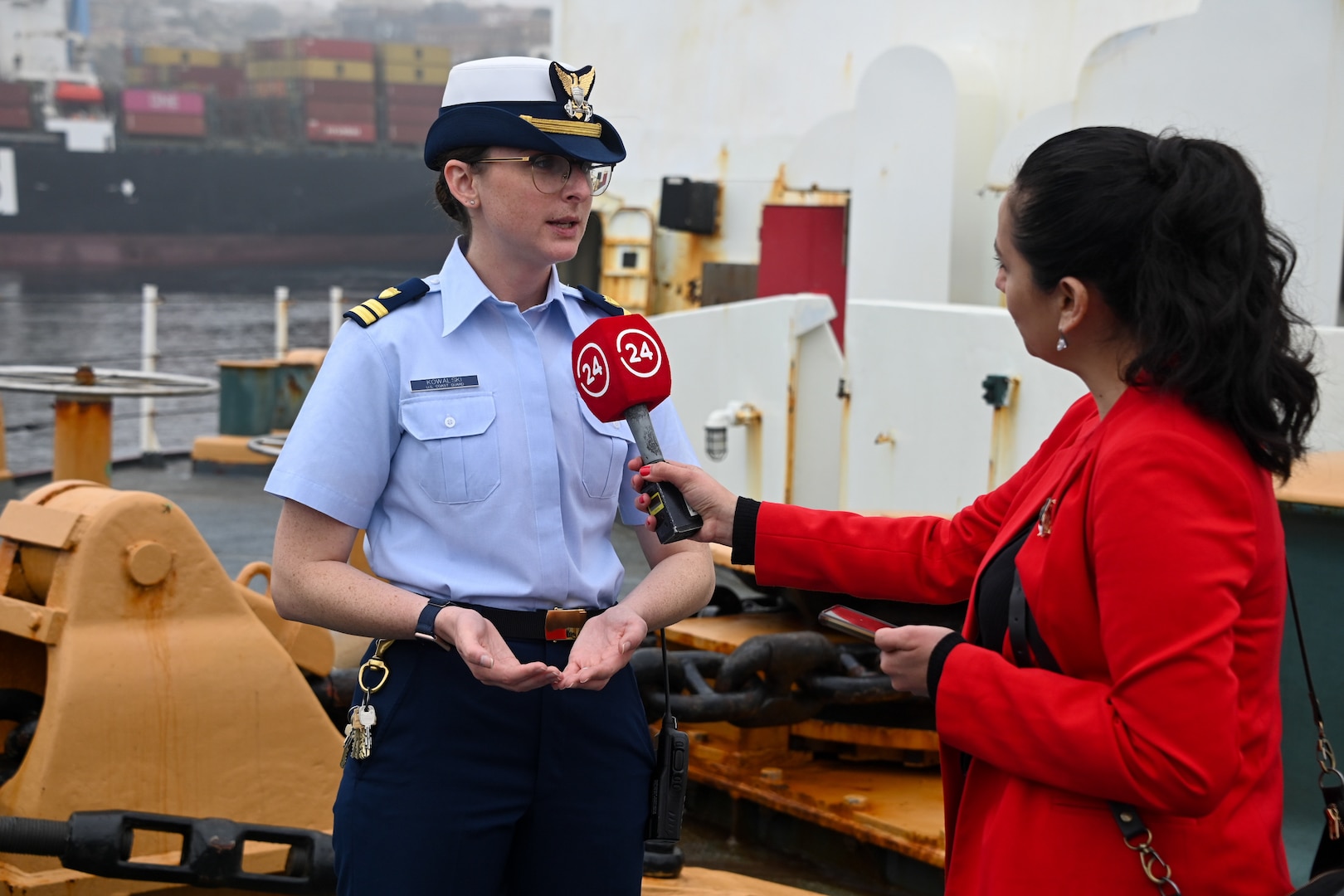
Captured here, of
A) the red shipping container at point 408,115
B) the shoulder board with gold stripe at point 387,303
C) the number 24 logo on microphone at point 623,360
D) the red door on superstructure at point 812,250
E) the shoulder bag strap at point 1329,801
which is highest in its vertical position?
the red shipping container at point 408,115

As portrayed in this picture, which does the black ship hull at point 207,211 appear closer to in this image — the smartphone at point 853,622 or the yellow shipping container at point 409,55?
the yellow shipping container at point 409,55

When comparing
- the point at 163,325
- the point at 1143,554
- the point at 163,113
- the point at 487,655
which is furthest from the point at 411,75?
the point at 1143,554

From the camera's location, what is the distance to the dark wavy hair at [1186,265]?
1354 millimetres

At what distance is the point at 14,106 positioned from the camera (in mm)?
47812

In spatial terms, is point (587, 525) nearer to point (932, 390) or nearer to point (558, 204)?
point (558, 204)

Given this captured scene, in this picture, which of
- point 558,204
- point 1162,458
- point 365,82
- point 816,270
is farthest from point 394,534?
point 365,82

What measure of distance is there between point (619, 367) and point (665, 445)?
26cm

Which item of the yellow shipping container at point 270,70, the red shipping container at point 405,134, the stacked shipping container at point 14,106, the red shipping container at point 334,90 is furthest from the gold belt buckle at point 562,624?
the yellow shipping container at point 270,70

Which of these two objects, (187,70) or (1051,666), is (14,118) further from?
(1051,666)

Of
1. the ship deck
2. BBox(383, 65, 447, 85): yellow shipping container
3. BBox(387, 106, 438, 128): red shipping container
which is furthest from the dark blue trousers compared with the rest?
BBox(383, 65, 447, 85): yellow shipping container

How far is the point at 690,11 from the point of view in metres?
8.90

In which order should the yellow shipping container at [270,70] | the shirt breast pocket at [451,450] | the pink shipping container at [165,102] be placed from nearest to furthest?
the shirt breast pocket at [451,450] → the pink shipping container at [165,102] → the yellow shipping container at [270,70]

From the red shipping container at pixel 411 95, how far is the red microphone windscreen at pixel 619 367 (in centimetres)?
5494

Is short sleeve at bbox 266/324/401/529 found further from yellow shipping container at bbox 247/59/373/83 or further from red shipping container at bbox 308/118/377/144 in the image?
yellow shipping container at bbox 247/59/373/83
